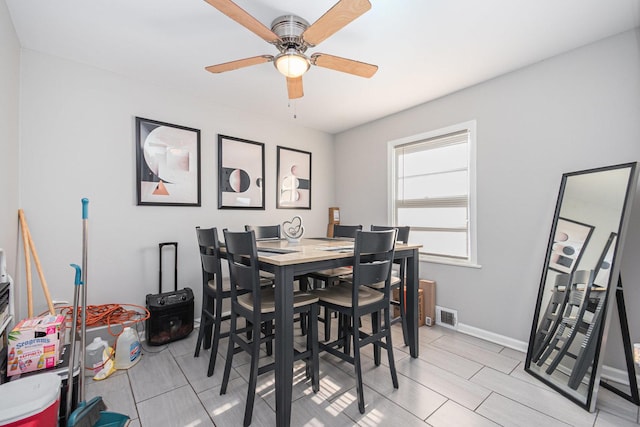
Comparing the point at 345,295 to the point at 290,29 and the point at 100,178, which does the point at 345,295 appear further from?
the point at 100,178

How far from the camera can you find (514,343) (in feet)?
8.39

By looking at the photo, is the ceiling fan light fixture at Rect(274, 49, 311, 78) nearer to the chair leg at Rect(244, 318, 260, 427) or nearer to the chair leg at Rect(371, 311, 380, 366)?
the chair leg at Rect(244, 318, 260, 427)

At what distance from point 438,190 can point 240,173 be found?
7.77 ft

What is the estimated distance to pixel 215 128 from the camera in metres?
3.27

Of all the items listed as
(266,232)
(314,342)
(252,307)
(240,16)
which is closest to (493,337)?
(314,342)

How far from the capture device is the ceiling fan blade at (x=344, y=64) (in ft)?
6.31

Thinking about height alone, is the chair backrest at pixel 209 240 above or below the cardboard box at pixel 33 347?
above

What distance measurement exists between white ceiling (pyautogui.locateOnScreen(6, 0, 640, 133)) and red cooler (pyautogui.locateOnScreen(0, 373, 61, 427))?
84.7 inches

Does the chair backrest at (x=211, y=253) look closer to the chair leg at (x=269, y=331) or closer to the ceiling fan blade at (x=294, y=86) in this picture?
the chair leg at (x=269, y=331)

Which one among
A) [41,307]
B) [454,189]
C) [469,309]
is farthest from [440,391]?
[41,307]

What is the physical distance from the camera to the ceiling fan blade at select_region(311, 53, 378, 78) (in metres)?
1.92

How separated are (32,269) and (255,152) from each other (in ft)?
7.68

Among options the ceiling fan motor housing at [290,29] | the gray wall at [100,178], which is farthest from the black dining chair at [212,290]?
the ceiling fan motor housing at [290,29]

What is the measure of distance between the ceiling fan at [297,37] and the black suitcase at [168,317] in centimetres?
201
